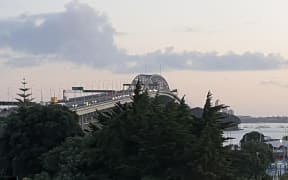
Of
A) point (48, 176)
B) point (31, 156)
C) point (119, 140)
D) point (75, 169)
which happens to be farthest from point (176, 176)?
point (31, 156)

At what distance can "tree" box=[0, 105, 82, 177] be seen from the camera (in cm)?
3794

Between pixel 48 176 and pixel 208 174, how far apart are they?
9370 millimetres

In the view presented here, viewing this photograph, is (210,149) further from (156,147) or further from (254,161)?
(254,161)

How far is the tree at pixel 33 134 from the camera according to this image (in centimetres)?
3794

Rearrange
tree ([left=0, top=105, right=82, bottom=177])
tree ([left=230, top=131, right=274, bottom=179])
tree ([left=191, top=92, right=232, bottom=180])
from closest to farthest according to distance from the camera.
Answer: tree ([left=191, top=92, right=232, bottom=180]) → tree ([left=0, top=105, right=82, bottom=177]) → tree ([left=230, top=131, right=274, bottom=179])

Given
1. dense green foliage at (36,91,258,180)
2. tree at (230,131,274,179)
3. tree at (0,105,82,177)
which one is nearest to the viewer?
dense green foliage at (36,91,258,180)

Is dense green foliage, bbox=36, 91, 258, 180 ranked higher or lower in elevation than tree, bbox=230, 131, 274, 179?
higher

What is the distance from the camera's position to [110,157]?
82.4 feet

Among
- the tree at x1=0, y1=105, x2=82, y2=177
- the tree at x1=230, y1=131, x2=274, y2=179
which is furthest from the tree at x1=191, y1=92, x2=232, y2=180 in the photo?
the tree at x1=0, y1=105, x2=82, y2=177

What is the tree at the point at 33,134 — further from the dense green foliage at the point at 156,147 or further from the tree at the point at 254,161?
the dense green foliage at the point at 156,147

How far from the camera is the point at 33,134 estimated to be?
3872 centimetres

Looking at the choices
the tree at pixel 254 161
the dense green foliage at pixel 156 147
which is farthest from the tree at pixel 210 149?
the tree at pixel 254 161

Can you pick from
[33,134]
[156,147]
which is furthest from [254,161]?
[156,147]

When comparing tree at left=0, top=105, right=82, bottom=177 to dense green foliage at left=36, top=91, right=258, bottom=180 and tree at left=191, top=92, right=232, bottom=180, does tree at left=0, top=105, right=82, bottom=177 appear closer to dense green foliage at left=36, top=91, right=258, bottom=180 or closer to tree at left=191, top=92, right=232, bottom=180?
dense green foliage at left=36, top=91, right=258, bottom=180
